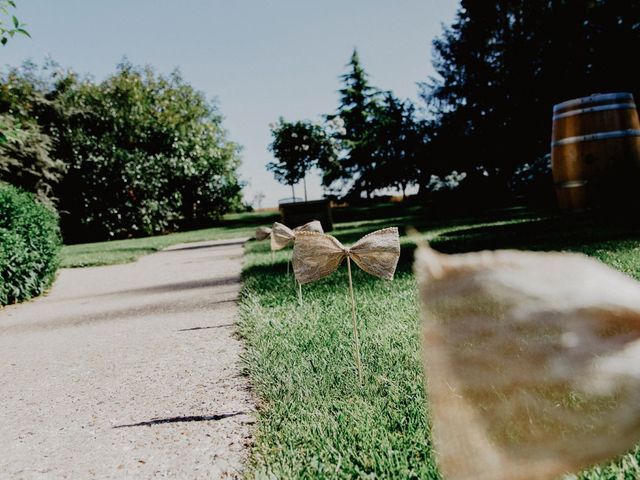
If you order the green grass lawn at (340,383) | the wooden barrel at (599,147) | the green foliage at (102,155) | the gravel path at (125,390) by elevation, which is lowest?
the gravel path at (125,390)

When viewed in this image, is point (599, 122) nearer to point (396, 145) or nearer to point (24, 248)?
point (24, 248)

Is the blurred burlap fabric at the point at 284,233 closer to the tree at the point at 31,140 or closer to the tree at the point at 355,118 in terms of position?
the tree at the point at 31,140

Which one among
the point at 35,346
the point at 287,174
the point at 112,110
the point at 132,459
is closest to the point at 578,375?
the point at 132,459

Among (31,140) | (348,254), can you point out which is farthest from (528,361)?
(31,140)

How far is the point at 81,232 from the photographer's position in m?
20.4

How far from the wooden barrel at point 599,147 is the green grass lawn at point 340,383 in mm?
1222

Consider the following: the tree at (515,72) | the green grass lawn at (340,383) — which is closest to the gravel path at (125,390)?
the green grass lawn at (340,383)

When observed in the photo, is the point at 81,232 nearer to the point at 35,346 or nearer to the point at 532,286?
the point at 35,346

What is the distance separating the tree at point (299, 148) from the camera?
20906mm

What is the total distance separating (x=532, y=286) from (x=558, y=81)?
21896mm

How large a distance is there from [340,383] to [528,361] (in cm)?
188

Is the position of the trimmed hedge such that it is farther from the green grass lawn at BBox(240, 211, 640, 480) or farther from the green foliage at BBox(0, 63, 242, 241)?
the green foliage at BBox(0, 63, 242, 241)

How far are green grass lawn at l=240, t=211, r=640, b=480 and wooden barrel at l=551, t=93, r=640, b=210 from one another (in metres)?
1.22

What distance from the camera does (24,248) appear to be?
6219mm
